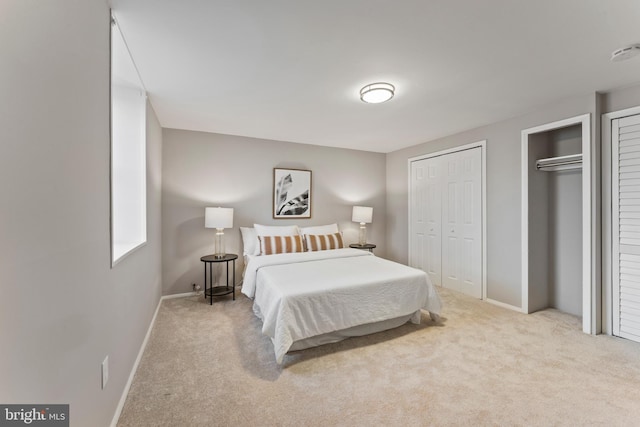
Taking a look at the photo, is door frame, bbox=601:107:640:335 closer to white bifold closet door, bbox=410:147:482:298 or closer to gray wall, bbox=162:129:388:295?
white bifold closet door, bbox=410:147:482:298

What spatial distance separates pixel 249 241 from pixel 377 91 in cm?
269

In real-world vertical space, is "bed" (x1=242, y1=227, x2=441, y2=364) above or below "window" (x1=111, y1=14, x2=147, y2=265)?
below

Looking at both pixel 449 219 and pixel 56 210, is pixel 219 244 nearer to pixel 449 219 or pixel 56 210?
pixel 56 210

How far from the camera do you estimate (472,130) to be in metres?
3.81

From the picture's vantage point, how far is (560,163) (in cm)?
303

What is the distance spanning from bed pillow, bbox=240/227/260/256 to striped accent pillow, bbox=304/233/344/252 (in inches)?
29.4

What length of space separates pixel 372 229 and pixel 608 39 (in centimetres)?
387

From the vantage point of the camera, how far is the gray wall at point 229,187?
3.82m

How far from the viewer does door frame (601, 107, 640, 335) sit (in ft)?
8.61

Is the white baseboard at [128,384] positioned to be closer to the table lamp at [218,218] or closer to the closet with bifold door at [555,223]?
the table lamp at [218,218]

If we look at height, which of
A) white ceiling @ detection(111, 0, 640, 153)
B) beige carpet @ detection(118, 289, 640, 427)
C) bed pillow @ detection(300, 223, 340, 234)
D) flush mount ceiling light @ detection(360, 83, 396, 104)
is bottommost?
beige carpet @ detection(118, 289, 640, 427)

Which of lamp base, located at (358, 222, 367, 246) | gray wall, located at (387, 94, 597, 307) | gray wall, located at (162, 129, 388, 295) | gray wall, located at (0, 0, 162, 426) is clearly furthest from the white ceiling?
lamp base, located at (358, 222, 367, 246)

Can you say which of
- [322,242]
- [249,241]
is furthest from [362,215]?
[249,241]

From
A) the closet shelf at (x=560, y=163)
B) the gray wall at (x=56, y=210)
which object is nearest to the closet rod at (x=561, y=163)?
the closet shelf at (x=560, y=163)
